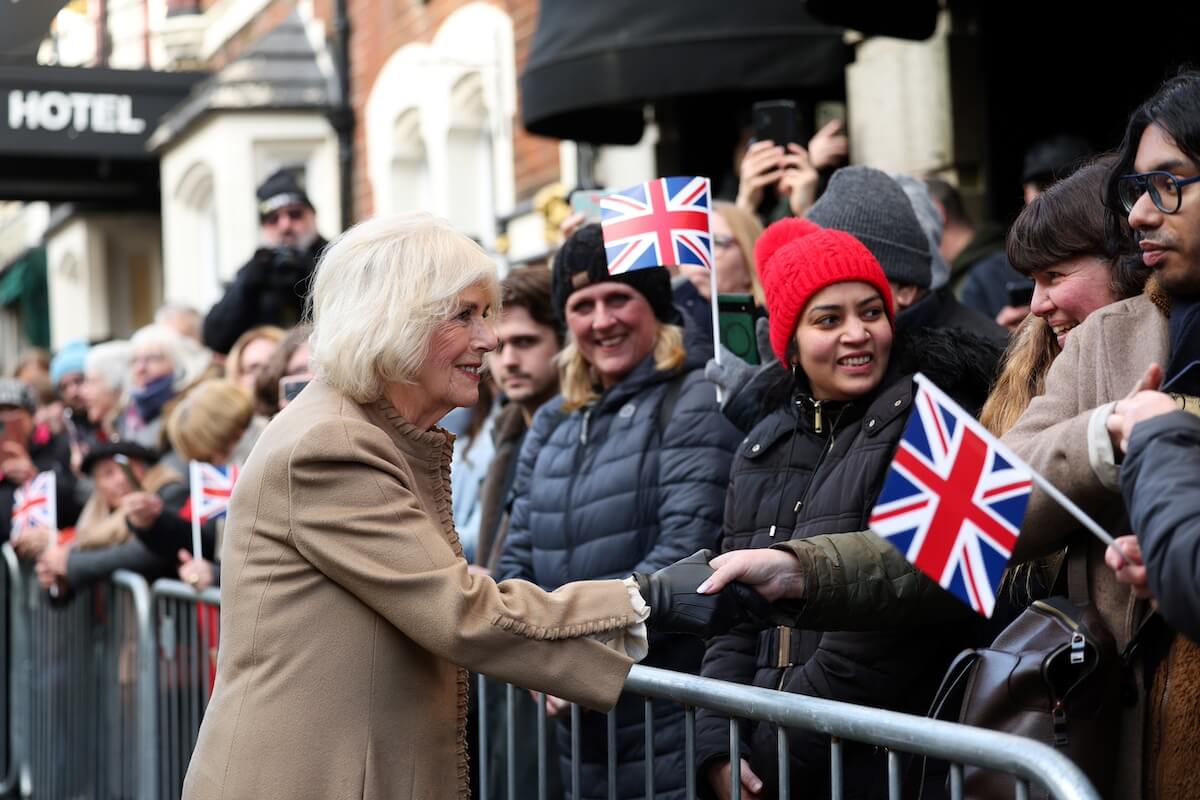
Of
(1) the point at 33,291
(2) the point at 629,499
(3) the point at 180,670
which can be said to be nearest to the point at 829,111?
(3) the point at 180,670

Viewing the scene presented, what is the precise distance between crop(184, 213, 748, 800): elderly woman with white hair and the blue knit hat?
8543mm

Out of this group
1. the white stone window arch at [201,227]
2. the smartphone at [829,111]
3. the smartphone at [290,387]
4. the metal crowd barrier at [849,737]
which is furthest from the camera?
the white stone window arch at [201,227]

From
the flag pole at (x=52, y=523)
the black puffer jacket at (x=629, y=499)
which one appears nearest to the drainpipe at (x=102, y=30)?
the flag pole at (x=52, y=523)

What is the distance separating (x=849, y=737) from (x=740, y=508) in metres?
1.12

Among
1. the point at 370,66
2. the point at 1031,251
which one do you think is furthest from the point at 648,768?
the point at 370,66

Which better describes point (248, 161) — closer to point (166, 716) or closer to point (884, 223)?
point (166, 716)

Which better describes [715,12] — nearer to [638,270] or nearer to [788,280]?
[638,270]

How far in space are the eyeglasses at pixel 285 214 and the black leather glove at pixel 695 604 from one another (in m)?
5.57

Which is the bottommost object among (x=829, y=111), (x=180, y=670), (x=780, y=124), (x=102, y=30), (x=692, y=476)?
(x=180, y=670)

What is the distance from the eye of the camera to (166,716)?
6.54 metres

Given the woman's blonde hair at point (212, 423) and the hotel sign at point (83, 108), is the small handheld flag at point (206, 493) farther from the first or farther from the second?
the hotel sign at point (83, 108)

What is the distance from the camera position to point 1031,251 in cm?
370

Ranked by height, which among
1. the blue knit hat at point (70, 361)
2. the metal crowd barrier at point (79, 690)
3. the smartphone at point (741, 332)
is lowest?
the metal crowd barrier at point (79, 690)

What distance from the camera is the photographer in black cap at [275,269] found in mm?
8617
